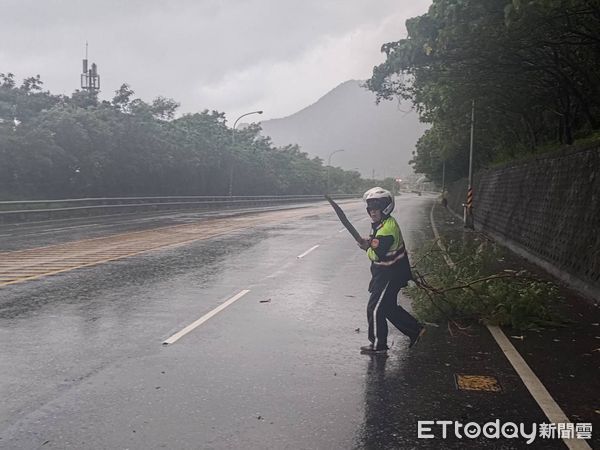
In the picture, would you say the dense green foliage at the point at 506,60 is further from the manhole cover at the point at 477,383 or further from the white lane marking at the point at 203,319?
the white lane marking at the point at 203,319

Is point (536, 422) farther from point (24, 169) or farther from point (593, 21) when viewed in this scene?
point (24, 169)

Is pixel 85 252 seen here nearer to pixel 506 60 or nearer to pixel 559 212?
pixel 559 212

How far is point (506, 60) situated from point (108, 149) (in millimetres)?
30947

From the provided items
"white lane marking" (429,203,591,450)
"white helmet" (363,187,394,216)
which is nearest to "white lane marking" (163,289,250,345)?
"white helmet" (363,187,394,216)

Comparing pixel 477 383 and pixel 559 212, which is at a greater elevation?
pixel 559 212

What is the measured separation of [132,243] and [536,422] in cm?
1451

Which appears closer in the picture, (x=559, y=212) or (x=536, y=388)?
(x=536, y=388)

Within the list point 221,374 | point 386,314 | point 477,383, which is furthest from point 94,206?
point 477,383

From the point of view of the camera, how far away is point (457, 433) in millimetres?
4348

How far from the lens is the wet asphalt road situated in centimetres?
428

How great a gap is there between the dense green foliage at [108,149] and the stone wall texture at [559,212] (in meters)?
26.1

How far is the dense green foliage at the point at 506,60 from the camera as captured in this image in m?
11.3

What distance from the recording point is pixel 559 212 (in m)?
13.3

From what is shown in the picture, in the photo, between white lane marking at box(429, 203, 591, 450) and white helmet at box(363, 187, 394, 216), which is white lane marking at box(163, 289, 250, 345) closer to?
white helmet at box(363, 187, 394, 216)
